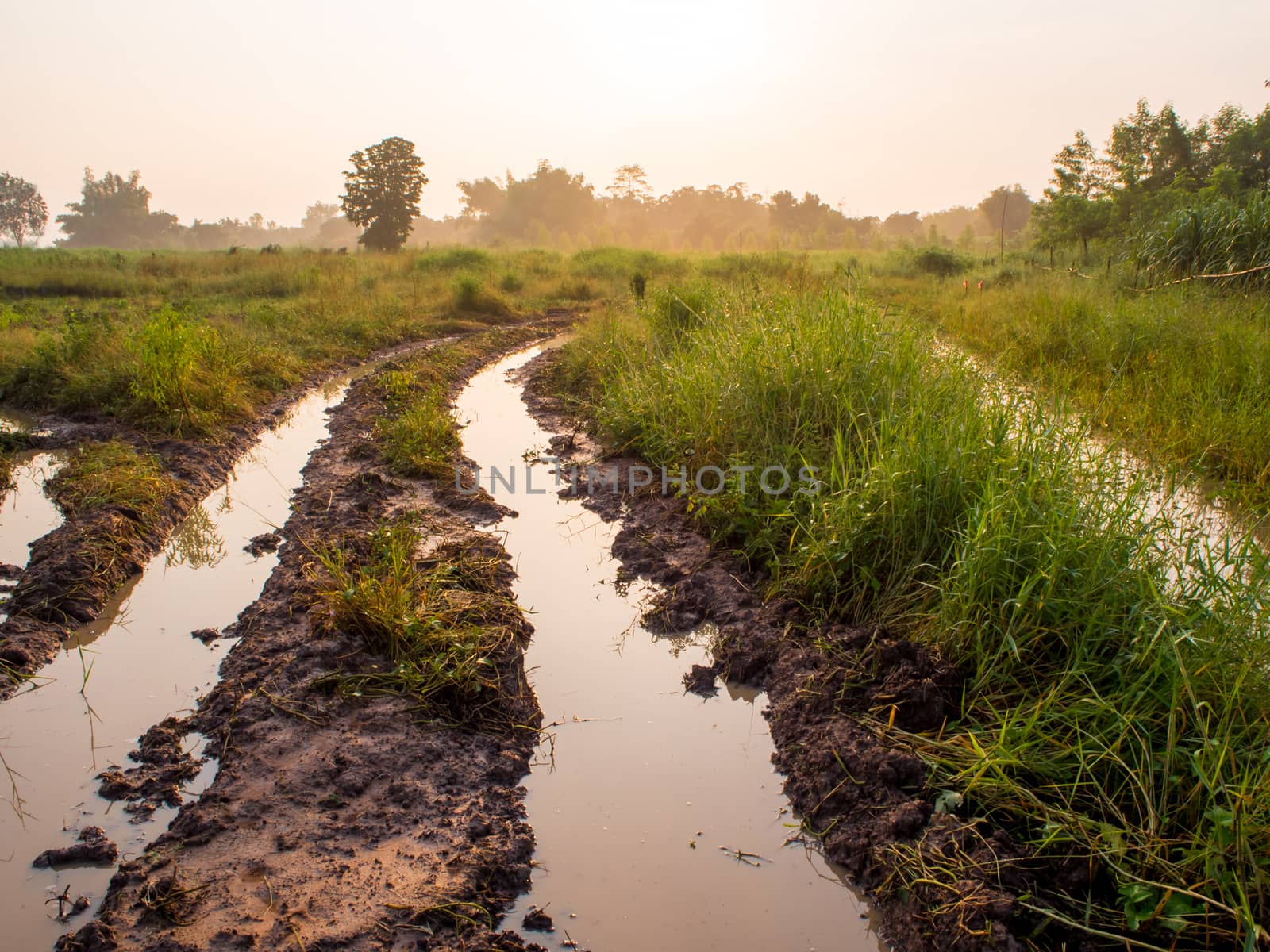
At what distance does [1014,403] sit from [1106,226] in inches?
789

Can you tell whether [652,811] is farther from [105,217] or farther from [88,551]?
[105,217]

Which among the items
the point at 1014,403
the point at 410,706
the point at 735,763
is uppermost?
the point at 1014,403

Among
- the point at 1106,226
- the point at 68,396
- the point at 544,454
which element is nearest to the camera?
the point at 544,454

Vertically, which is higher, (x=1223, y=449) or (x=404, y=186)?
(x=404, y=186)

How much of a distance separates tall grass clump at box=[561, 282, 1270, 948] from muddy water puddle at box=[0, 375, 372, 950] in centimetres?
263

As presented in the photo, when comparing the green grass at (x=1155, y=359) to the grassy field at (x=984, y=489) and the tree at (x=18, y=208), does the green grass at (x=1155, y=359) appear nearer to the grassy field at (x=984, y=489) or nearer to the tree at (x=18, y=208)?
the grassy field at (x=984, y=489)

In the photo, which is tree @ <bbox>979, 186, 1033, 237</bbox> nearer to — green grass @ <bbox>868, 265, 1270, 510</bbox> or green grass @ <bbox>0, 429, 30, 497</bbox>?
green grass @ <bbox>868, 265, 1270, 510</bbox>

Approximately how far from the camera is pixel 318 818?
8.04 ft

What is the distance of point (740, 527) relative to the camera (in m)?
4.38

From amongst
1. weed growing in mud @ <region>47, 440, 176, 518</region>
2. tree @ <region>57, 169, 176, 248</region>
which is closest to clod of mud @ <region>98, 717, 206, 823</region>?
weed growing in mud @ <region>47, 440, 176, 518</region>

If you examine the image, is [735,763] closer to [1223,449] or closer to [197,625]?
[197,625]

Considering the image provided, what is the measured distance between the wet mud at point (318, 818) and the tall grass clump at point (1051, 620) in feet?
4.89

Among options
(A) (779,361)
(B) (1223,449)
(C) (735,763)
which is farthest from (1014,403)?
(C) (735,763)

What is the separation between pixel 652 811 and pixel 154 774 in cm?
173
